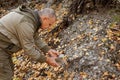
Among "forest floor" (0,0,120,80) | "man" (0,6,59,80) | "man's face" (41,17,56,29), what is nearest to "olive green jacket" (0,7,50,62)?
"man" (0,6,59,80)

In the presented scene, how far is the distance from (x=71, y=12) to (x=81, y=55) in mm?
1860

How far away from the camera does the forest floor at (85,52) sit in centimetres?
609

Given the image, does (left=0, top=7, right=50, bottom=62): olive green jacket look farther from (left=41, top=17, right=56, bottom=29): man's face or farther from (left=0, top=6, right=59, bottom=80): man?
(left=41, top=17, right=56, bottom=29): man's face

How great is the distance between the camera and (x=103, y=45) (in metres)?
6.52

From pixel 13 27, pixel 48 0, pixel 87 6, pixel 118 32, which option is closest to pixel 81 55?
pixel 118 32

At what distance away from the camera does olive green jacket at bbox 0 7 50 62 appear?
14.7ft

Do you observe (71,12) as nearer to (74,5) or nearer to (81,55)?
(74,5)

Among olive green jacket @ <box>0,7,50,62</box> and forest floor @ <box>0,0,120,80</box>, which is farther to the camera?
forest floor @ <box>0,0,120,80</box>

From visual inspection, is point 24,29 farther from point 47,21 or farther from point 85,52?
point 85,52

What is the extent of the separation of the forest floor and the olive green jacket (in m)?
1.65

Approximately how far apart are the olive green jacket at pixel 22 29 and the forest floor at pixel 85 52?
165 cm

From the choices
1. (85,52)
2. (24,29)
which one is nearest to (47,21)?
(24,29)

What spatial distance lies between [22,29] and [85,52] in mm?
2413

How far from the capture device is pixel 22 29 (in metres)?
4.44
